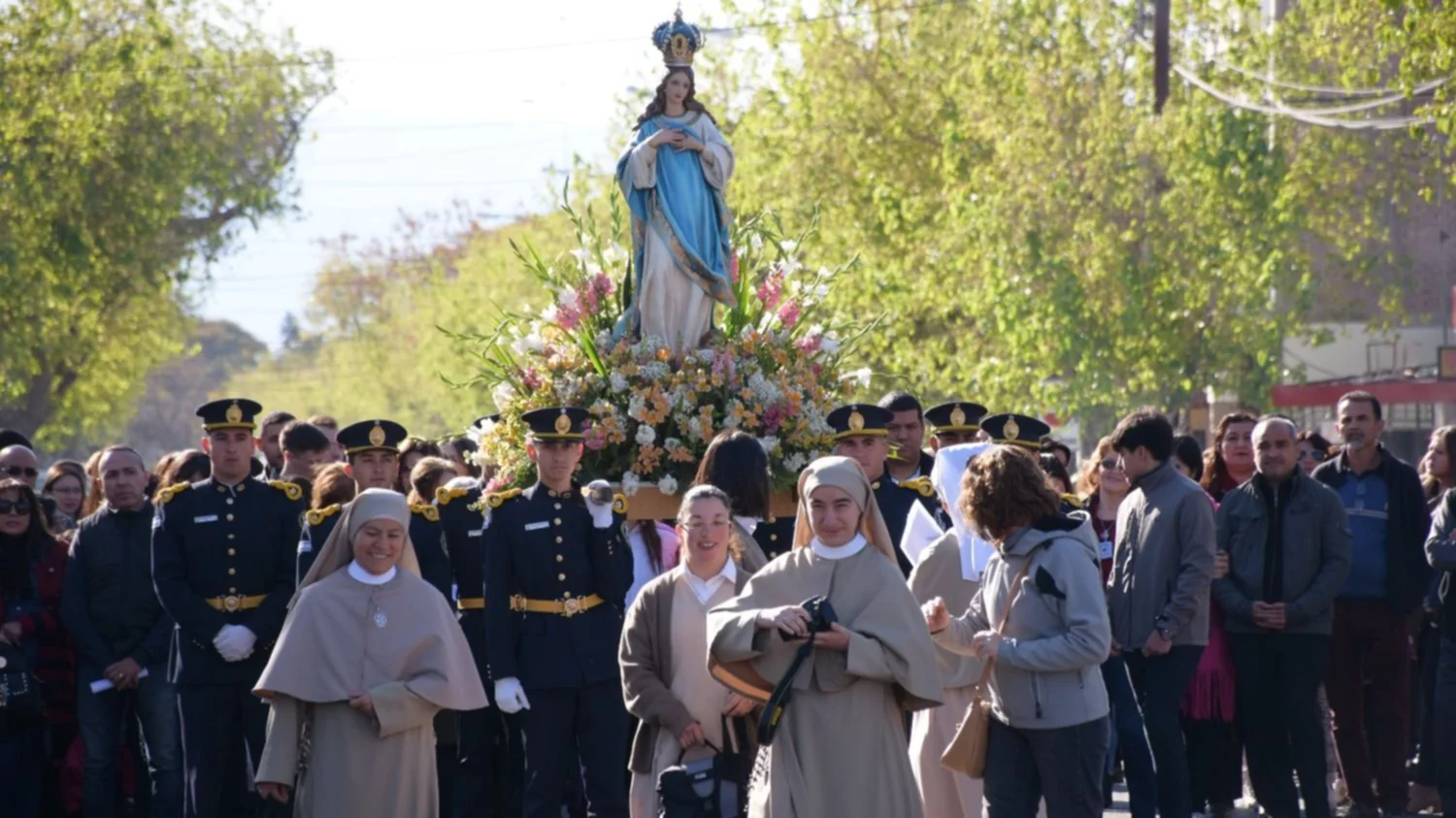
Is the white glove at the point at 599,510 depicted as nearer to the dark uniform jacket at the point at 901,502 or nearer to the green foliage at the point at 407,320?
the dark uniform jacket at the point at 901,502

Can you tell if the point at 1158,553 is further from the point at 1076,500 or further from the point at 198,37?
the point at 198,37

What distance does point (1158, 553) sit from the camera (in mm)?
10914

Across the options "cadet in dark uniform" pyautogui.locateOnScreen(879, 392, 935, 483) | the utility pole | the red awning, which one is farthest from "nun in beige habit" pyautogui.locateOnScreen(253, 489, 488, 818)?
the red awning

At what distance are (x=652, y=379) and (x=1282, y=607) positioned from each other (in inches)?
135

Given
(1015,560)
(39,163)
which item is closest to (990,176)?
(39,163)

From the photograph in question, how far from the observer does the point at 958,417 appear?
12188mm

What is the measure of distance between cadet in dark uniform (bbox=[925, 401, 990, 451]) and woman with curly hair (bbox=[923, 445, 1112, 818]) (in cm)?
383

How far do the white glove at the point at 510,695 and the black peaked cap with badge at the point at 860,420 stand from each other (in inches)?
90.4

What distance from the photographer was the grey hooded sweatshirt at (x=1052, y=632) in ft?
26.3

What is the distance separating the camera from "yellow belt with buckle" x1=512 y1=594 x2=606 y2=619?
9906 millimetres

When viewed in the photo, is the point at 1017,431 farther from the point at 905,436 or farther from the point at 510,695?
the point at 510,695

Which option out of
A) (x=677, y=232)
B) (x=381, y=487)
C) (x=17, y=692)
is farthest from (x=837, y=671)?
(x=17, y=692)

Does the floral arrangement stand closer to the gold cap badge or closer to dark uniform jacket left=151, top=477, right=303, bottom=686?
the gold cap badge

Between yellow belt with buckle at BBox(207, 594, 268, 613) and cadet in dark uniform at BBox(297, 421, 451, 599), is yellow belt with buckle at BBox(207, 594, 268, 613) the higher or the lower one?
the lower one
